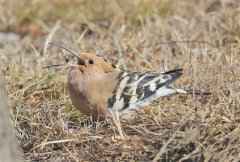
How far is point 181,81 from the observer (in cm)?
533

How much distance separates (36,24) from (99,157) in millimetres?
3688

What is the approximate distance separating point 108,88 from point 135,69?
A: 3.70 ft

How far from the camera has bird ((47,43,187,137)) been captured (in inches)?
176

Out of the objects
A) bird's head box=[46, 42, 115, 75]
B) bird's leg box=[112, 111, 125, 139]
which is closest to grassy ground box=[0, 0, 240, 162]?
bird's leg box=[112, 111, 125, 139]

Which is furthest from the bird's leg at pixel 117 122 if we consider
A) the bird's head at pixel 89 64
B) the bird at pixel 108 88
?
the bird's head at pixel 89 64

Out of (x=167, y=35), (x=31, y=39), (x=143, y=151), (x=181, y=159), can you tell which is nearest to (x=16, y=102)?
(x=143, y=151)

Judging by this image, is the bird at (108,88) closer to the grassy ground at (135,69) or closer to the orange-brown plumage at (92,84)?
the orange-brown plumage at (92,84)

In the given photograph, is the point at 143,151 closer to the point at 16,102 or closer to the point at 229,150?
the point at 229,150

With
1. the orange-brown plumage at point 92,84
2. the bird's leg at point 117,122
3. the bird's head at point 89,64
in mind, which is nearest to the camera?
the bird's leg at point 117,122

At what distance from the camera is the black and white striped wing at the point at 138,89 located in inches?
177

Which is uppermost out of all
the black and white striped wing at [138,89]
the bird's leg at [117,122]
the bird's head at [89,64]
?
the bird's head at [89,64]

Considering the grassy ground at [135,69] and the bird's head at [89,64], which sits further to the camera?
the bird's head at [89,64]

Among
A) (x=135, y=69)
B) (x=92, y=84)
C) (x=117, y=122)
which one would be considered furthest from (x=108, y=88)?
(x=135, y=69)

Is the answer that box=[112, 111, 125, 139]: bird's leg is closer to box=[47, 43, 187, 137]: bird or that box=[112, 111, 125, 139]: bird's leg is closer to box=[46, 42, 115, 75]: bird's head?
box=[47, 43, 187, 137]: bird
